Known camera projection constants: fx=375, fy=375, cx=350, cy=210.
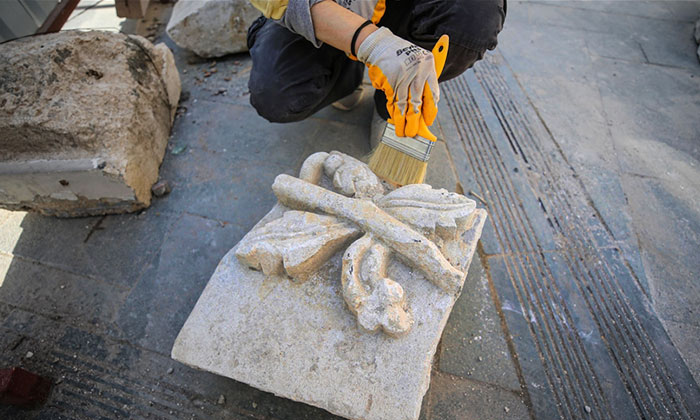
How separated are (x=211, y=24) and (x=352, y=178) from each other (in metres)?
2.34

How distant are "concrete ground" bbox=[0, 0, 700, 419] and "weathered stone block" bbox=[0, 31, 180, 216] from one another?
0.17m

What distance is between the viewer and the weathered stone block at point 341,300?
1318 mm

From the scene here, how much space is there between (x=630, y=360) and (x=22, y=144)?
10.7ft

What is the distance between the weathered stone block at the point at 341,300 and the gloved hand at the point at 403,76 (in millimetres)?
333

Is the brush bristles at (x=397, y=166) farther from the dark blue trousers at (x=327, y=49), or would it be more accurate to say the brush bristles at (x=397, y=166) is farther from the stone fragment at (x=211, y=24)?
the stone fragment at (x=211, y=24)

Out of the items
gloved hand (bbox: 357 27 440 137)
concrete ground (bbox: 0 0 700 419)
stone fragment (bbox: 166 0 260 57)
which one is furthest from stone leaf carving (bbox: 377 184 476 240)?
stone fragment (bbox: 166 0 260 57)

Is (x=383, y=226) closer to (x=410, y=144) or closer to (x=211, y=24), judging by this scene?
(x=410, y=144)

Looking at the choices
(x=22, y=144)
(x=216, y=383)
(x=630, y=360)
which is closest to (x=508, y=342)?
(x=630, y=360)

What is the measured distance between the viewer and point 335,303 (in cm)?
146

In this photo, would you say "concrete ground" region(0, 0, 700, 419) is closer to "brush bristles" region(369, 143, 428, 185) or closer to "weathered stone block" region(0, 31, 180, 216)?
"weathered stone block" region(0, 31, 180, 216)

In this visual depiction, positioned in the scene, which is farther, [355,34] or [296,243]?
[355,34]

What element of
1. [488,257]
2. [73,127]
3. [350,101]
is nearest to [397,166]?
[488,257]

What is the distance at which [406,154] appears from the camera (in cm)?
174

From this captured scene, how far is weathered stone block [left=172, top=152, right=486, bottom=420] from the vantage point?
1.32 meters
